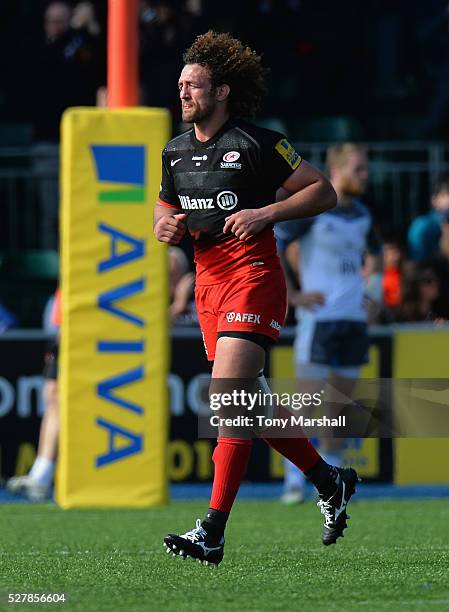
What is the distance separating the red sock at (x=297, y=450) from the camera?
6.39 m

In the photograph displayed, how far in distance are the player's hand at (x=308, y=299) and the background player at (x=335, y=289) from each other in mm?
13

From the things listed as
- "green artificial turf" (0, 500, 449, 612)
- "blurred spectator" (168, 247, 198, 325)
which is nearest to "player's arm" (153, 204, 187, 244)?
"green artificial turf" (0, 500, 449, 612)

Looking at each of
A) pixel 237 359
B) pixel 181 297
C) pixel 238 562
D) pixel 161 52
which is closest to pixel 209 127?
pixel 237 359

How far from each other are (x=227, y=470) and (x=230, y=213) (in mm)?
1035

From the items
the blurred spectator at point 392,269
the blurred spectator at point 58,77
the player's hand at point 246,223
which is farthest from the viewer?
the blurred spectator at point 58,77

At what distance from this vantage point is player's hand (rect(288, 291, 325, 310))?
9.69m

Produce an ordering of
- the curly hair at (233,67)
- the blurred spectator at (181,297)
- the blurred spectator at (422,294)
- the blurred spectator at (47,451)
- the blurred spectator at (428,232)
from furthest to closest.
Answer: the blurred spectator at (428,232), the blurred spectator at (422,294), the blurred spectator at (181,297), the blurred spectator at (47,451), the curly hair at (233,67)

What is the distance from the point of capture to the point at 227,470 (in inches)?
240

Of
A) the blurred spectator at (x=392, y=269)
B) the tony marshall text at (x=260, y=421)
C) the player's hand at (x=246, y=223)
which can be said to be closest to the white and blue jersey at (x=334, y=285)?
the blurred spectator at (x=392, y=269)

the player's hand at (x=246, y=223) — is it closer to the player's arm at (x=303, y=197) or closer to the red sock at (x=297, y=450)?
→ the player's arm at (x=303, y=197)

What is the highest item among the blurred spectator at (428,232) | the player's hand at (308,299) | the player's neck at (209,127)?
the player's neck at (209,127)

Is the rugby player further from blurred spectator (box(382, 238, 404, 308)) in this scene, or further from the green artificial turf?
blurred spectator (box(382, 238, 404, 308))

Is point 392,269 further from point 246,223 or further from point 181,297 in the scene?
point 246,223

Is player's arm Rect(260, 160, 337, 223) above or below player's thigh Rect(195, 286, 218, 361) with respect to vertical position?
above
